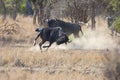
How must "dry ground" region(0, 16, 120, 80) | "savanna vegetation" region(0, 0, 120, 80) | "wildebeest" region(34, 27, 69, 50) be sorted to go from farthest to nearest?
"wildebeest" region(34, 27, 69, 50)
"savanna vegetation" region(0, 0, 120, 80)
"dry ground" region(0, 16, 120, 80)

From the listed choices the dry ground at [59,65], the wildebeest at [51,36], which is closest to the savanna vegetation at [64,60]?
the dry ground at [59,65]

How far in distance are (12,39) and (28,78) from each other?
1131cm

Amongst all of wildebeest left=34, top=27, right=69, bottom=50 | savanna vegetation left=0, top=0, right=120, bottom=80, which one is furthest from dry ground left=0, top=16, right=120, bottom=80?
wildebeest left=34, top=27, right=69, bottom=50

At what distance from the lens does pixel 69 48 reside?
68.1 feet

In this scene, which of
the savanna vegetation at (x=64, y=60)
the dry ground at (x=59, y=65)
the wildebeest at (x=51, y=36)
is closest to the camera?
the dry ground at (x=59, y=65)

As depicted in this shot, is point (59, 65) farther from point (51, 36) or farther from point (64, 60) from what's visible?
point (51, 36)

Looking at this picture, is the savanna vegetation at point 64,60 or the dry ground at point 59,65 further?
the savanna vegetation at point 64,60

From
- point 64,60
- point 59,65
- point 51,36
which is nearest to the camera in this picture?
point 59,65

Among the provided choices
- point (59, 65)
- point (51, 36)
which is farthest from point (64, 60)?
point (51, 36)

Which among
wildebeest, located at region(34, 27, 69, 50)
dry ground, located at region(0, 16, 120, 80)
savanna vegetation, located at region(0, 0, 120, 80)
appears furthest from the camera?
wildebeest, located at region(34, 27, 69, 50)

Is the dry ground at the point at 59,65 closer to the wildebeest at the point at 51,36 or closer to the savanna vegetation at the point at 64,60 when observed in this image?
the savanna vegetation at the point at 64,60

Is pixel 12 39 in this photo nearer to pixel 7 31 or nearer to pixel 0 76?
pixel 7 31

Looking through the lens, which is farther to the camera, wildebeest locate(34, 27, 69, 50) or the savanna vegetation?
wildebeest locate(34, 27, 69, 50)

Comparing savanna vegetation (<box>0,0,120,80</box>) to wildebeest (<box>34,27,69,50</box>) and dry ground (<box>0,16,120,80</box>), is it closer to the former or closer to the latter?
dry ground (<box>0,16,120,80</box>)
